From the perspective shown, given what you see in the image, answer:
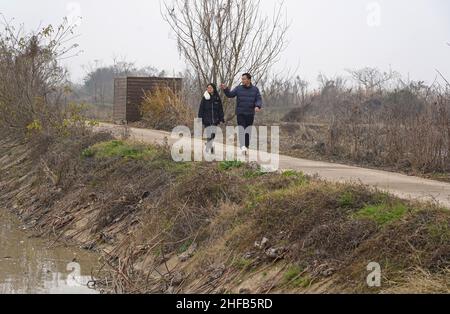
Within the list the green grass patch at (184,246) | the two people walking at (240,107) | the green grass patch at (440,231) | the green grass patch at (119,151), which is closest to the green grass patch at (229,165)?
the two people walking at (240,107)

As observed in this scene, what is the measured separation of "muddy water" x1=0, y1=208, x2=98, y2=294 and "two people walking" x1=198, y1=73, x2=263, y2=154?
4.03 meters

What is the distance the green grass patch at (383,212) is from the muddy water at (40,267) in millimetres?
3948

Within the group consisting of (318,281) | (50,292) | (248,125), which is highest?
(248,125)

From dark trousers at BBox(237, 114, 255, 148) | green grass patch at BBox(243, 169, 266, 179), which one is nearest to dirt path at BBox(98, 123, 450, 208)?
dark trousers at BBox(237, 114, 255, 148)

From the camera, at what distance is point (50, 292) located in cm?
980

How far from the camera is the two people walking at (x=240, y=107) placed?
14.7m

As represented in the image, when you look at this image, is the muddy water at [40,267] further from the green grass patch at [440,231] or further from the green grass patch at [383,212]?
the green grass patch at [440,231]

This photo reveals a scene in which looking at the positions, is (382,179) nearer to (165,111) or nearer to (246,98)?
A: (246,98)

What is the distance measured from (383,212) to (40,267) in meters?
6.11

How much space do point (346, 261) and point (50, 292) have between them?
444 cm
